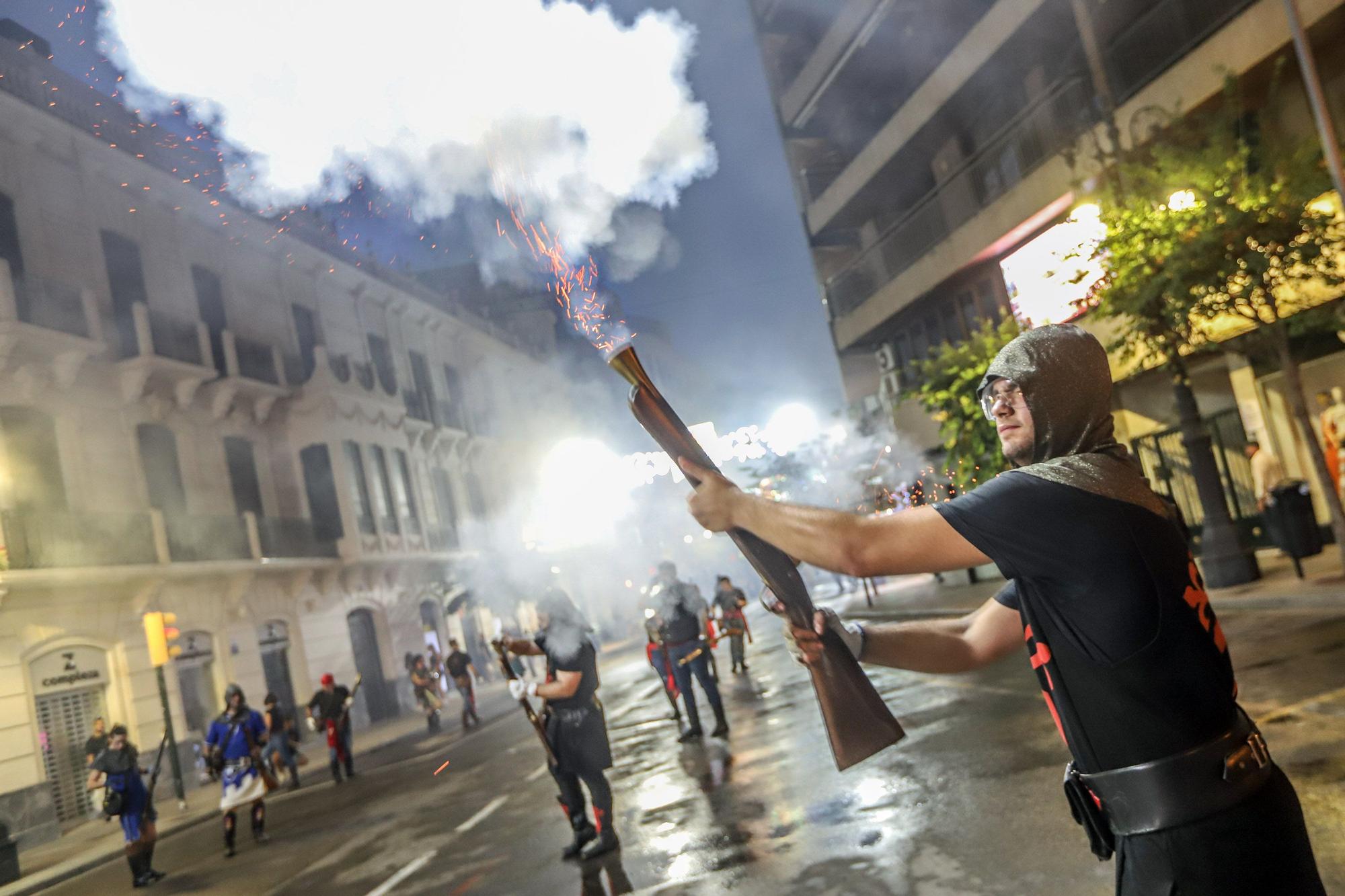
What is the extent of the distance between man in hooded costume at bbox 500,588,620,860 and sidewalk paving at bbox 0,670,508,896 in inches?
317

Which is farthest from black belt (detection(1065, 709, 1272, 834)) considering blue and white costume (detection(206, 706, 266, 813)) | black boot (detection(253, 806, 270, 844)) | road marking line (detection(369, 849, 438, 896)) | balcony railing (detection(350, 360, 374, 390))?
balcony railing (detection(350, 360, 374, 390))

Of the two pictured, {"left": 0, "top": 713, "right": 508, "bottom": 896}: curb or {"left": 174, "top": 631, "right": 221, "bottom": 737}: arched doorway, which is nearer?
{"left": 0, "top": 713, "right": 508, "bottom": 896}: curb

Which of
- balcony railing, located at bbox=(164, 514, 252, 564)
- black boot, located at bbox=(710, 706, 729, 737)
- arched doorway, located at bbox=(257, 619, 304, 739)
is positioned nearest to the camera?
black boot, located at bbox=(710, 706, 729, 737)

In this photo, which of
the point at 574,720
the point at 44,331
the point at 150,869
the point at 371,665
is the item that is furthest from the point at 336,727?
the point at 371,665

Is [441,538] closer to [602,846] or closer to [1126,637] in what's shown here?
[602,846]

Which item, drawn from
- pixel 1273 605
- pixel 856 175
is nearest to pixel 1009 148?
pixel 856 175

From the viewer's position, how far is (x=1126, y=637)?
196cm

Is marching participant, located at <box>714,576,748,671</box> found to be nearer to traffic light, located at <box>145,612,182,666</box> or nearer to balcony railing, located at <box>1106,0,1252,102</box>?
traffic light, located at <box>145,612,182,666</box>

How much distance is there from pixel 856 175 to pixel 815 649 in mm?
26228

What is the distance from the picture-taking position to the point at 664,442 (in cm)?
220

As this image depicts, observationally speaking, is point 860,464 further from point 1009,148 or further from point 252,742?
point 252,742

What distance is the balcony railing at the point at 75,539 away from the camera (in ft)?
55.7

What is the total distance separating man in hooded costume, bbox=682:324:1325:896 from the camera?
1.95 meters

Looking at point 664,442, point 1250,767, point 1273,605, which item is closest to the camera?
point 1250,767
